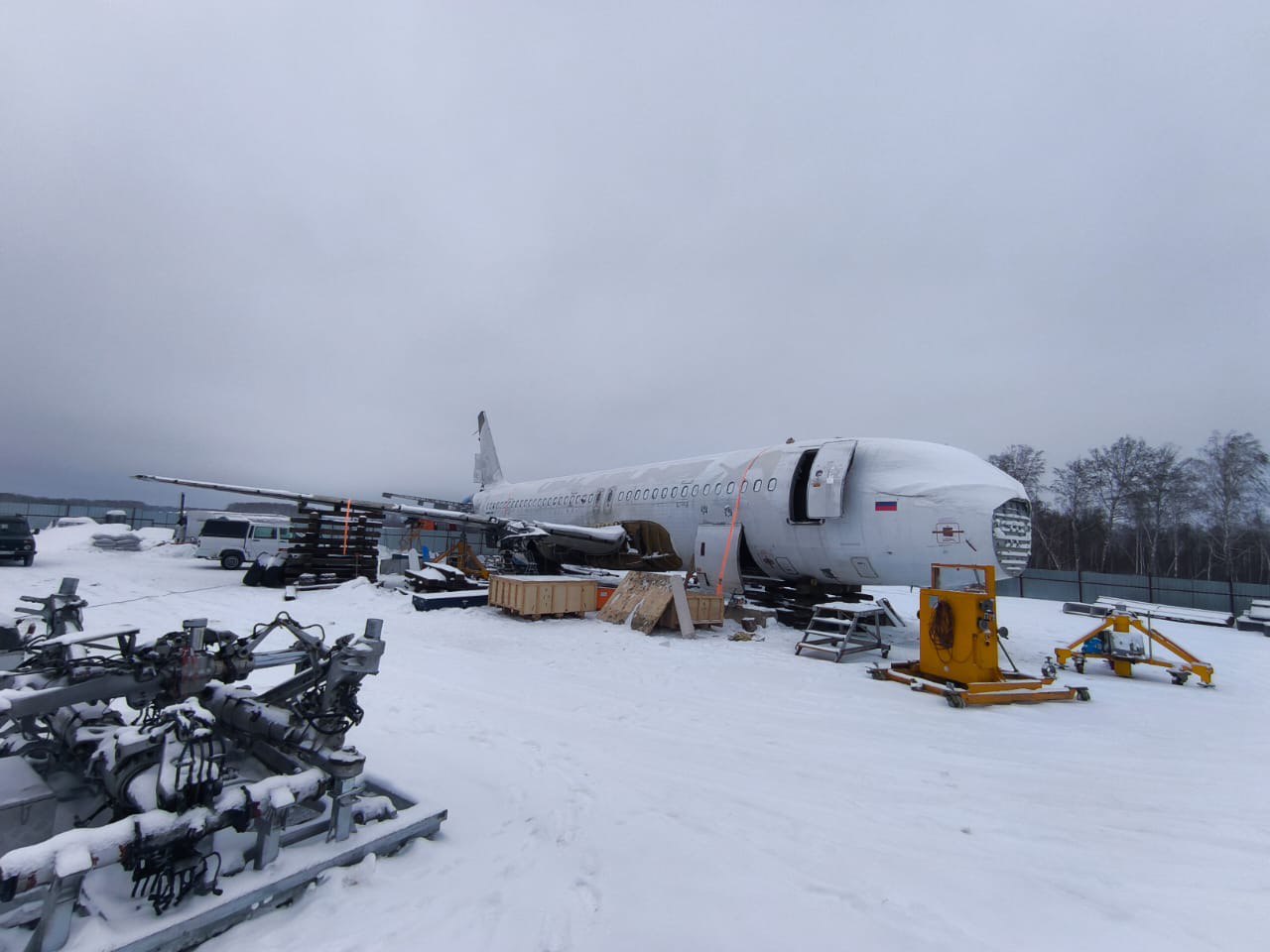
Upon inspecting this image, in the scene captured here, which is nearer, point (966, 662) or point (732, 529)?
point (966, 662)

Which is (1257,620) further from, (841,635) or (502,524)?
(502,524)

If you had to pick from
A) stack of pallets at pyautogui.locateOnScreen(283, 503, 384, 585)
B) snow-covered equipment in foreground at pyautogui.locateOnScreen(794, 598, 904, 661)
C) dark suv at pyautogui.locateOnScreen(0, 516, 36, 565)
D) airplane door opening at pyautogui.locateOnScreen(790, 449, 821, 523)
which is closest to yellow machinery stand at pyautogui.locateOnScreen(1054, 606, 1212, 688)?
snow-covered equipment in foreground at pyautogui.locateOnScreen(794, 598, 904, 661)

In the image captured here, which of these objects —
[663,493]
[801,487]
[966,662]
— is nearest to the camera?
[966,662]

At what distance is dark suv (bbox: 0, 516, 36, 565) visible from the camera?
20281 millimetres

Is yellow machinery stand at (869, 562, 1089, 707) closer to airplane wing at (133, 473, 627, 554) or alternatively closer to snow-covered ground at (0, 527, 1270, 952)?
snow-covered ground at (0, 527, 1270, 952)

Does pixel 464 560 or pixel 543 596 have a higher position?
pixel 543 596

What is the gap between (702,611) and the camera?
38.2 ft

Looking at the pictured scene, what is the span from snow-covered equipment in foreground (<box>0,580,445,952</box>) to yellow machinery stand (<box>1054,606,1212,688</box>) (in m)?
10.2

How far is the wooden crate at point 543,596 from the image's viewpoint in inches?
468

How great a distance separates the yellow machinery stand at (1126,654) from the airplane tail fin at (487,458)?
2377 cm

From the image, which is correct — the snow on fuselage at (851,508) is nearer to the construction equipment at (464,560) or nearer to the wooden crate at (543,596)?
the wooden crate at (543,596)

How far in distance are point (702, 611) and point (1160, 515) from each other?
3701 cm

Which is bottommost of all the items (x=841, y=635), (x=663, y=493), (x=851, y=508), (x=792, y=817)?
(x=792, y=817)

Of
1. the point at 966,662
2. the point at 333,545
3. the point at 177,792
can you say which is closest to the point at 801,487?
the point at 966,662
